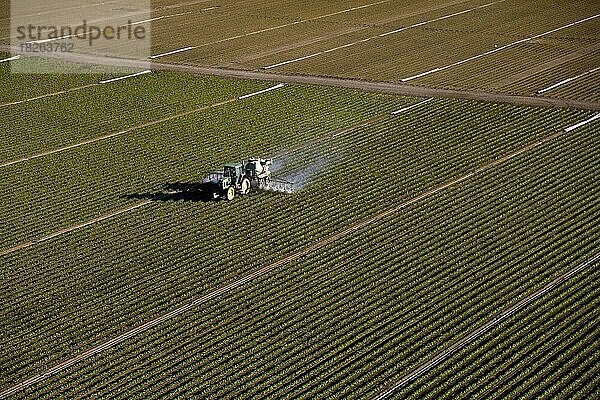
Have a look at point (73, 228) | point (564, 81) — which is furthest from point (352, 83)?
point (73, 228)

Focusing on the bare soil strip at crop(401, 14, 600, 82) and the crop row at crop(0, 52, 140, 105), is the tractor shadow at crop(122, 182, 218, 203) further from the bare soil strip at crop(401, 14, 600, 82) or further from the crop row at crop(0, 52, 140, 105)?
the bare soil strip at crop(401, 14, 600, 82)

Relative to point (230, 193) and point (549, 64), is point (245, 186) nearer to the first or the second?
point (230, 193)

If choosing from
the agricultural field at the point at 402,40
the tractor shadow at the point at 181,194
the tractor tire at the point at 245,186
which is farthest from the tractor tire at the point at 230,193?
the agricultural field at the point at 402,40

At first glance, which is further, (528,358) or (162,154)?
(162,154)

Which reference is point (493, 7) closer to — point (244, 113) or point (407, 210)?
point (244, 113)

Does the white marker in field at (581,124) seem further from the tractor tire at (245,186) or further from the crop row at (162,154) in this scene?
the tractor tire at (245,186)

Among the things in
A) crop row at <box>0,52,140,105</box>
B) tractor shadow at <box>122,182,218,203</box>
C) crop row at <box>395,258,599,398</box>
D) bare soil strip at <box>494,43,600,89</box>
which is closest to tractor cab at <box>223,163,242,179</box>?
tractor shadow at <box>122,182,218,203</box>
